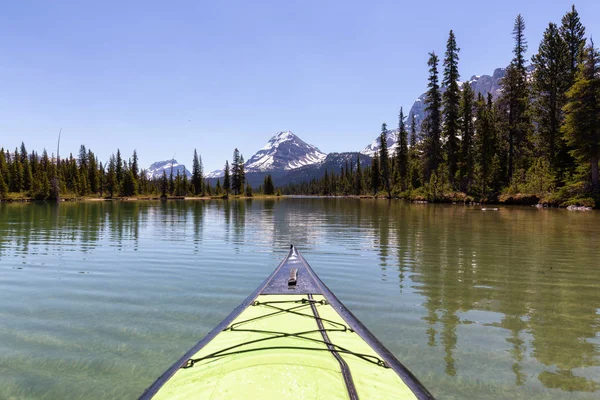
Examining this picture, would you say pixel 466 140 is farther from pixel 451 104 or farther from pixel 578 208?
pixel 578 208

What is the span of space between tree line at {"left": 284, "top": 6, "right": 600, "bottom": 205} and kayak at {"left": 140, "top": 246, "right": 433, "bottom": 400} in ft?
130

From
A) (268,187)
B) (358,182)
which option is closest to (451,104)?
(358,182)

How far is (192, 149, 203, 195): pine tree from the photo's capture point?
134m

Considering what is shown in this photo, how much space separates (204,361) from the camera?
12.5 ft

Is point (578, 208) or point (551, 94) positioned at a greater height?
point (551, 94)

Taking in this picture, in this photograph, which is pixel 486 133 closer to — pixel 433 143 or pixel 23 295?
pixel 433 143

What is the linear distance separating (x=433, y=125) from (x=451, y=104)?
4.52 m

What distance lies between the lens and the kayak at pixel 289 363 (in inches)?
122

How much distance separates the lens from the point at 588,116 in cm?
3384

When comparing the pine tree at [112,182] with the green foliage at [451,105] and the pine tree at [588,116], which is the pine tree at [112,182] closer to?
the green foliage at [451,105]

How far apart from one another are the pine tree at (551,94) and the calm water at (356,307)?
32.1 meters

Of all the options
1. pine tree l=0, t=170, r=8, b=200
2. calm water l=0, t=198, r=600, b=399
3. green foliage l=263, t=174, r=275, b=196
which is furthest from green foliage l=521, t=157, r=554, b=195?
green foliage l=263, t=174, r=275, b=196

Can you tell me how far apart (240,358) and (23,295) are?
8.14 metres

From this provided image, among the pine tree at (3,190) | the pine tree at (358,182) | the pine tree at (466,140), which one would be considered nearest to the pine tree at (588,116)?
the pine tree at (466,140)
